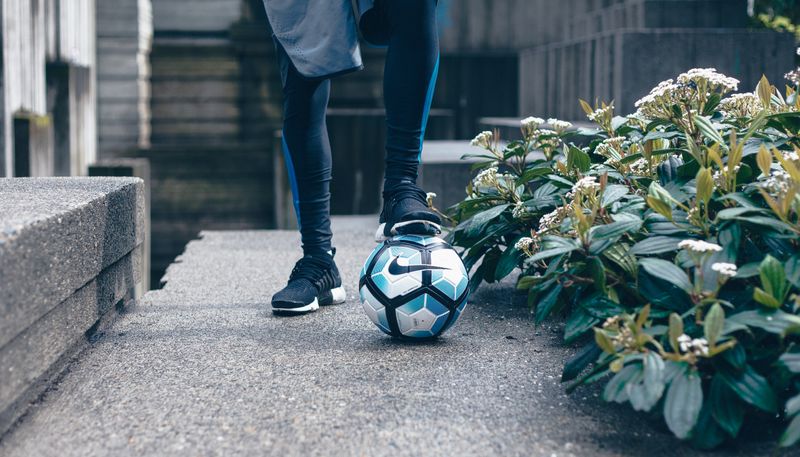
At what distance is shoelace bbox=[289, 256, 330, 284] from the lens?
8.79 ft

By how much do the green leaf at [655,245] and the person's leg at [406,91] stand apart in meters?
0.63

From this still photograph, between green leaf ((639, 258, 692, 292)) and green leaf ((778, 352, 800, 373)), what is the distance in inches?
7.9

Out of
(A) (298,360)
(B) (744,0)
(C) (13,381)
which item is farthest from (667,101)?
(B) (744,0)

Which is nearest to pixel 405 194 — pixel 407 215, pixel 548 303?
pixel 407 215

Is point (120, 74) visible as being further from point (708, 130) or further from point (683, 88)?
point (708, 130)

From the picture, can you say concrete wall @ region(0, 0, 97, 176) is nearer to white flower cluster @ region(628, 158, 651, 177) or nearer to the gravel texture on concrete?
the gravel texture on concrete

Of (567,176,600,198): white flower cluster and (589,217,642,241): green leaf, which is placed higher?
(567,176,600,198): white flower cluster

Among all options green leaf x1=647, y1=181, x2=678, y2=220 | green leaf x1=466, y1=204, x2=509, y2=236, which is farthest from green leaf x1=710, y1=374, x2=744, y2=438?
green leaf x1=466, y1=204, x2=509, y2=236

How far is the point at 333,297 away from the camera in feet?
9.09

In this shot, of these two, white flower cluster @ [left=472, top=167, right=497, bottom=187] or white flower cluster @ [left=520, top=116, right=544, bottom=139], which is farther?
white flower cluster @ [left=520, top=116, right=544, bottom=139]

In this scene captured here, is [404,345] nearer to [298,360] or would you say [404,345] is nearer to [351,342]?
[351,342]

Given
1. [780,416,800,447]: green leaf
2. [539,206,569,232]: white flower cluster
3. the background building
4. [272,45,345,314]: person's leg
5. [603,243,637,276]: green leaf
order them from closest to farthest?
[780,416,800,447]: green leaf
[603,243,637,276]: green leaf
[539,206,569,232]: white flower cluster
[272,45,345,314]: person's leg
the background building

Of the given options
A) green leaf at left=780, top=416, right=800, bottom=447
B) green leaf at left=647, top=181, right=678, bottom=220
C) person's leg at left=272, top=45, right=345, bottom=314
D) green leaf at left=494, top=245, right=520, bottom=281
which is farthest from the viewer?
person's leg at left=272, top=45, right=345, bottom=314

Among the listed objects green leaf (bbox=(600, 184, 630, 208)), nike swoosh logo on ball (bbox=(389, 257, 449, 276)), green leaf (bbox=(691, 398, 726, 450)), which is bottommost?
green leaf (bbox=(691, 398, 726, 450))
